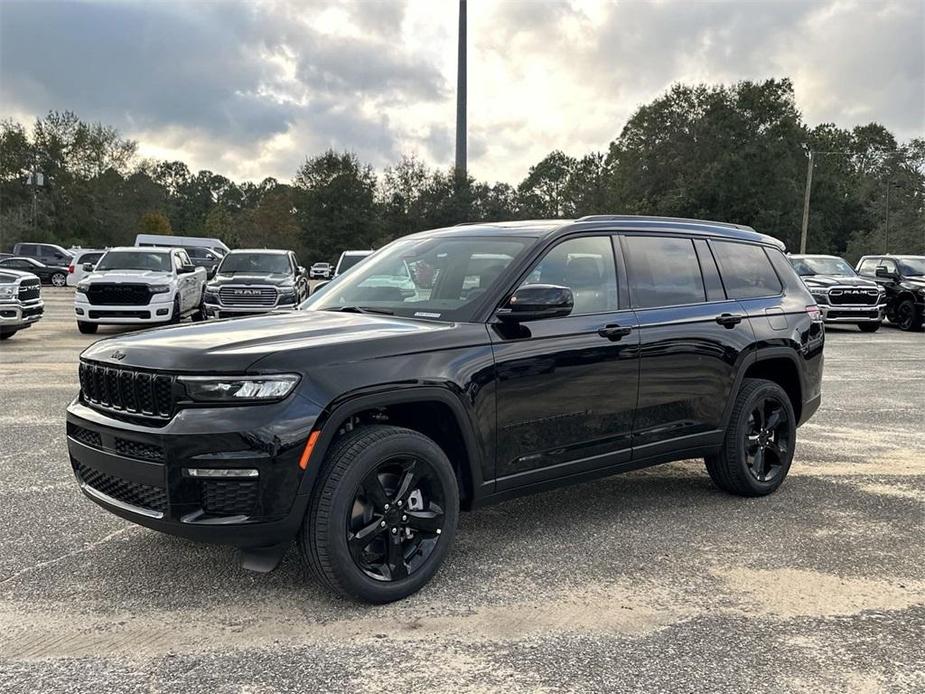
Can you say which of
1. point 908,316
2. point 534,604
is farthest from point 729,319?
point 908,316

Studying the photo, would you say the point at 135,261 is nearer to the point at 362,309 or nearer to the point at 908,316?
the point at 362,309

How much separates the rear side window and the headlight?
3282 mm

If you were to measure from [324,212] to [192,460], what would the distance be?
59.8 meters

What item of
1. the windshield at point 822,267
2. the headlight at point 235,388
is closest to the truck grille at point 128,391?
the headlight at point 235,388

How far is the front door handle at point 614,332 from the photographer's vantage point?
14.6ft

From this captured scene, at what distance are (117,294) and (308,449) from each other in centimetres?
1333

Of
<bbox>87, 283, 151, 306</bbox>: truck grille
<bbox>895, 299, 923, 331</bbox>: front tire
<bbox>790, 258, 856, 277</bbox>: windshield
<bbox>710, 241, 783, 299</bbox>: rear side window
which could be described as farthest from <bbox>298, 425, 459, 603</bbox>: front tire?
<bbox>895, 299, 923, 331</bbox>: front tire

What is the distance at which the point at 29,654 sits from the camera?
10.4ft

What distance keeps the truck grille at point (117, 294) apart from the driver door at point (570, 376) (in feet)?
41.4

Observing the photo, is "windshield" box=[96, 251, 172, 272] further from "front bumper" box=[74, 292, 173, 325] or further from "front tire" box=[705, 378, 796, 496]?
"front tire" box=[705, 378, 796, 496]

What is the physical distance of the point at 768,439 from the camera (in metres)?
5.46

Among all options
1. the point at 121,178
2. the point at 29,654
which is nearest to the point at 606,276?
the point at 29,654

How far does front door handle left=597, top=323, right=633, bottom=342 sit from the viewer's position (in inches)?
175

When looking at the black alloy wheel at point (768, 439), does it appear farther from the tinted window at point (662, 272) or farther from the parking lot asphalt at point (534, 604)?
the tinted window at point (662, 272)
